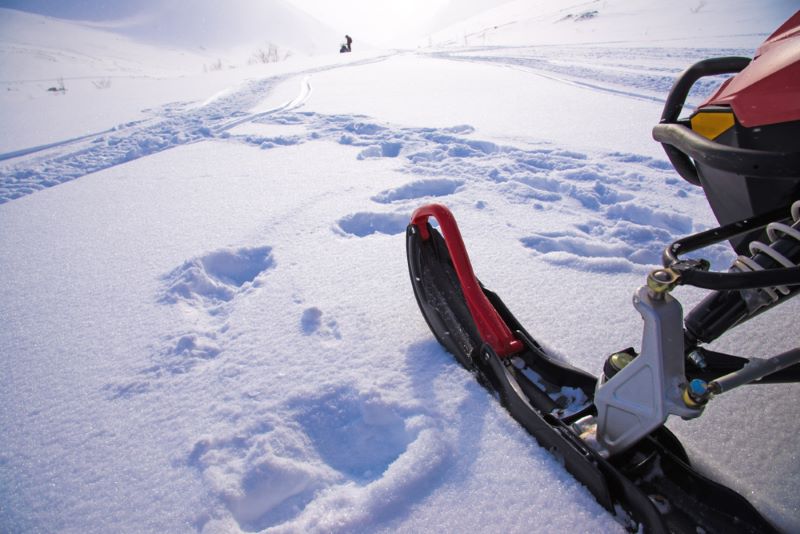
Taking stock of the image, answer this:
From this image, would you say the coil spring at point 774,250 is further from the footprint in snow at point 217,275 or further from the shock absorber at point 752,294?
the footprint in snow at point 217,275

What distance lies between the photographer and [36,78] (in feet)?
48.0

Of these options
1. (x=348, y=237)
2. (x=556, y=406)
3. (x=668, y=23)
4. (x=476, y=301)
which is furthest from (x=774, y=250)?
(x=668, y=23)

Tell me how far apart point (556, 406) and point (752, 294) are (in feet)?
2.21

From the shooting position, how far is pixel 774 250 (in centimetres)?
76

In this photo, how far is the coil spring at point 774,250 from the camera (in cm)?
74

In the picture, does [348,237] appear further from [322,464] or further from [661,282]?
[661,282]

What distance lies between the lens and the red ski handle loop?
1485mm

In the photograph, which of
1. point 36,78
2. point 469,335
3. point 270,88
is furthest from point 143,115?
point 36,78

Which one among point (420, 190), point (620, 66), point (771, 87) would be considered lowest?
point (420, 190)

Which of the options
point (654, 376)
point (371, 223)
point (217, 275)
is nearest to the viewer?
point (654, 376)

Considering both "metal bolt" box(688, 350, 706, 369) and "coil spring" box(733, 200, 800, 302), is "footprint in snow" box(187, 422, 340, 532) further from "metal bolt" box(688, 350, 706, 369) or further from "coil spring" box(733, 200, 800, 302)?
"coil spring" box(733, 200, 800, 302)

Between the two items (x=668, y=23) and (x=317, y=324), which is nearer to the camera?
(x=317, y=324)

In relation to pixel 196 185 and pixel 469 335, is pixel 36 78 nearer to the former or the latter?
pixel 196 185

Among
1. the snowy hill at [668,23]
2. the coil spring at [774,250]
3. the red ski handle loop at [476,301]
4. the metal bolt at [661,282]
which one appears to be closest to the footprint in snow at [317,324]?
the red ski handle loop at [476,301]
